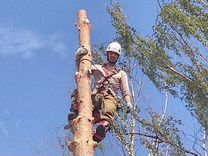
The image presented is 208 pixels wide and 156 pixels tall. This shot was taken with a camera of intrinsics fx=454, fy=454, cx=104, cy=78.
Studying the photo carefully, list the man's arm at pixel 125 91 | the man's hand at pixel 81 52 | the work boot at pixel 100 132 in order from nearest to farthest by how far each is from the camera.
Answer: the man's hand at pixel 81 52 → the work boot at pixel 100 132 → the man's arm at pixel 125 91

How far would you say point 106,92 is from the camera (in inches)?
155

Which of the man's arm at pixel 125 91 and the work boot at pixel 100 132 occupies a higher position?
the man's arm at pixel 125 91

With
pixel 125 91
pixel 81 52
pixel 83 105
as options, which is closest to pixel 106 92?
pixel 125 91

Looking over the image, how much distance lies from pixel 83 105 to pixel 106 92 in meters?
0.68

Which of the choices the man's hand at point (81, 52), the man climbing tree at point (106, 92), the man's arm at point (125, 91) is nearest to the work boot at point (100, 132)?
the man climbing tree at point (106, 92)

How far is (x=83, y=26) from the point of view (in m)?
3.76

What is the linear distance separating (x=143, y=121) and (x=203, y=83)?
184 cm

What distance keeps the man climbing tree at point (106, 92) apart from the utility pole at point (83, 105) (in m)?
0.07

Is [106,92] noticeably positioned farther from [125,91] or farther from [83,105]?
[83,105]

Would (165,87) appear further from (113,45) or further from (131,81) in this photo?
(113,45)

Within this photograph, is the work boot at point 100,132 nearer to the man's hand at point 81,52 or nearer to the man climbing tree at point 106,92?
the man climbing tree at point 106,92

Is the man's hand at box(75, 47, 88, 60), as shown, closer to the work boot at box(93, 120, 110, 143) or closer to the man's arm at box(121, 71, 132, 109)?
the work boot at box(93, 120, 110, 143)

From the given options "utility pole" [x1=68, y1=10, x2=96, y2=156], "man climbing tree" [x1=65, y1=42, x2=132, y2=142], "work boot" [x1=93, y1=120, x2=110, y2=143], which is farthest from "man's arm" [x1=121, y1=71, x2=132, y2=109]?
"utility pole" [x1=68, y1=10, x2=96, y2=156]

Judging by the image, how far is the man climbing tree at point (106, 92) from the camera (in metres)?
3.74
